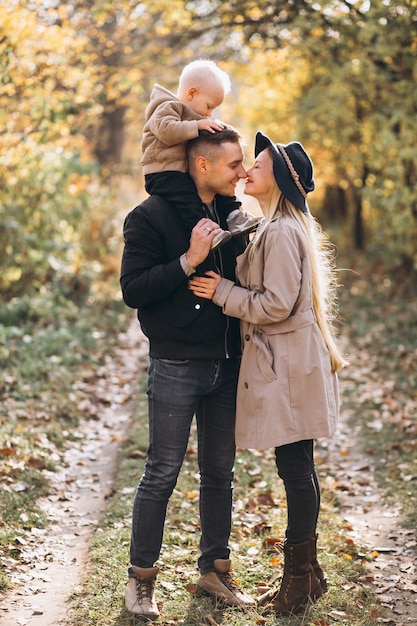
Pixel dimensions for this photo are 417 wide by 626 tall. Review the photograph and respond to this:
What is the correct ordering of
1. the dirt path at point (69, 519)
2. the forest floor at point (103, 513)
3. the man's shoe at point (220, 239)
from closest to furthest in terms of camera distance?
the man's shoe at point (220, 239) → the dirt path at point (69, 519) → the forest floor at point (103, 513)

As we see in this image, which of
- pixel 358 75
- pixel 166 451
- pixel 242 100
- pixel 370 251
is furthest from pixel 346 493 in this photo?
pixel 242 100

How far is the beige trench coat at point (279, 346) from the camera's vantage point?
11.6 feet

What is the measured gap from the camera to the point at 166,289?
347 centimetres

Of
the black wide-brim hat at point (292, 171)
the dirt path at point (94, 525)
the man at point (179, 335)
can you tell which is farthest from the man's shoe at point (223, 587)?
the black wide-brim hat at point (292, 171)

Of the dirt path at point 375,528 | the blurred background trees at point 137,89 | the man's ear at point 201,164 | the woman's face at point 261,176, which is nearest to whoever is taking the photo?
the man's ear at point 201,164

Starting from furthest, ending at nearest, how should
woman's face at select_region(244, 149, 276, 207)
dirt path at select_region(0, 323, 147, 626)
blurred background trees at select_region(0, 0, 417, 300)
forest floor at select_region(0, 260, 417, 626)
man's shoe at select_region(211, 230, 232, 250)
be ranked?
1. blurred background trees at select_region(0, 0, 417, 300)
2. forest floor at select_region(0, 260, 417, 626)
3. dirt path at select_region(0, 323, 147, 626)
4. woman's face at select_region(244, 149, 276, 207)
5. man's shoe at select_region(211, 230, 232, 250)

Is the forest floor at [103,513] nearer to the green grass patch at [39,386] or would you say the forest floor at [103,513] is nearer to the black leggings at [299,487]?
the green grass patch at [39,386]

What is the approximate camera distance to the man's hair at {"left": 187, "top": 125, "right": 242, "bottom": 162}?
3.52 meters

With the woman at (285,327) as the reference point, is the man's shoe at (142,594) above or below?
below

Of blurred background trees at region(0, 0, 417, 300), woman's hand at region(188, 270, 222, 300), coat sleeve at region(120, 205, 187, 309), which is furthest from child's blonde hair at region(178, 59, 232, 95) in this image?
blurred background trees at region(0, 0, 417, 300)

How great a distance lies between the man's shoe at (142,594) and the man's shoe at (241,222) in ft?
5.49

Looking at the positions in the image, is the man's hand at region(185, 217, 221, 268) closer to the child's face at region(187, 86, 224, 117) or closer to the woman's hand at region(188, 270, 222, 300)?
the woman's hand at region(188, 270, 222, 300)

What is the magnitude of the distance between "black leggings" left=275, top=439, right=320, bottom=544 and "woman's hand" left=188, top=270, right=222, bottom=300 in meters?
0.82

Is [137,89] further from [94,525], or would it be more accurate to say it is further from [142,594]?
[142,594]
